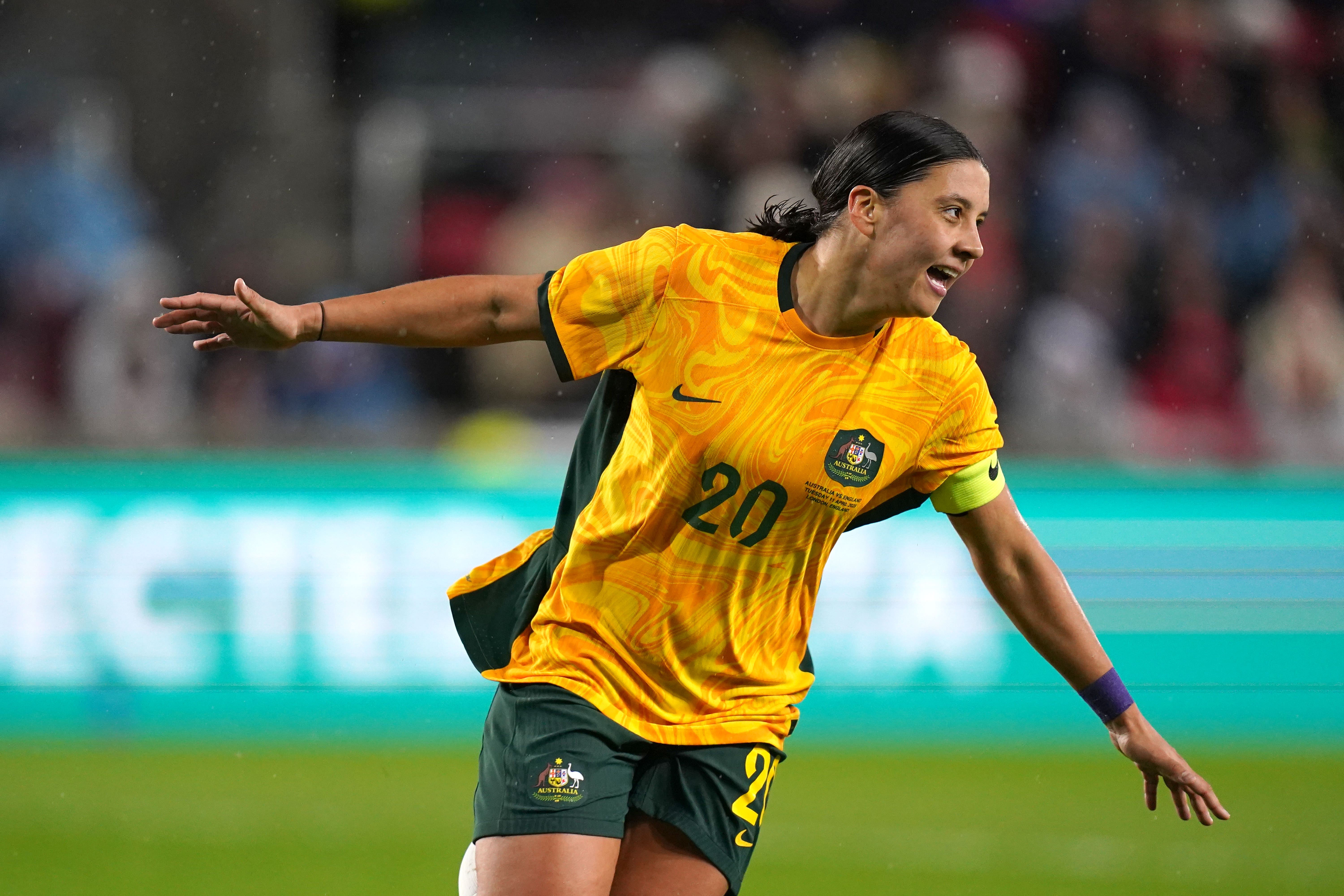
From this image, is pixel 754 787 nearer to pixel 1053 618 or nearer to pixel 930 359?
pixel 1053 618

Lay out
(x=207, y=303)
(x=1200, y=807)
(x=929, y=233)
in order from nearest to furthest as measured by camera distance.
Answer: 1. (x=207, y=303)
2. (x=929, y=233)
3. (x=1200, y=807)

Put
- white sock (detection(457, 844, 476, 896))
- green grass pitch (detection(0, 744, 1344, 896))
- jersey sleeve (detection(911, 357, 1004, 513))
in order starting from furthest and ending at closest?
green grass pitch (detection(0, 744, 1344, 896)) → jersey sleeve (detection(911, 357, 1004, 513)) → white sock (detection(457, 844, 476, 896))

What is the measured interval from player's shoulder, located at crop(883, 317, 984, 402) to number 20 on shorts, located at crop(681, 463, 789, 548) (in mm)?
373

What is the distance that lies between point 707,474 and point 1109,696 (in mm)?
1049

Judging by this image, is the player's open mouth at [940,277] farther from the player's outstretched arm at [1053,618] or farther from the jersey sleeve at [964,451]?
the player's outstretched arm at [1053,618]

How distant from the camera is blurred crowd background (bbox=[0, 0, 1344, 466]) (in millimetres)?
8633

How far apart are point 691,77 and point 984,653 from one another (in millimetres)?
4222

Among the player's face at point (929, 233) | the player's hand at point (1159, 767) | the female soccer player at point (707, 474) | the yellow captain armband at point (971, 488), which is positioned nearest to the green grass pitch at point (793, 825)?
the player's hand at point (1159, 767)

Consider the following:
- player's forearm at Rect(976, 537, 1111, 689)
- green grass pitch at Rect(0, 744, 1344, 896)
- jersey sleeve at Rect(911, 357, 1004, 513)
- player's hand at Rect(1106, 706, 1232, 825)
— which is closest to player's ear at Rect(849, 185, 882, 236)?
jersey sleeve at Rect(911, 357, 1004, 513)

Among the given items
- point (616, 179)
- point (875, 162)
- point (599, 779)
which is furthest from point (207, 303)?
point (616, 179)

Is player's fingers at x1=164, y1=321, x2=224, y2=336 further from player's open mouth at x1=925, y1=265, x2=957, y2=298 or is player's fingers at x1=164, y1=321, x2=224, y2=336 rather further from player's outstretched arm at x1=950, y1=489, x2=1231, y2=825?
player's outstretched arm at x1=950, y1=489, x2=1231, y2=825

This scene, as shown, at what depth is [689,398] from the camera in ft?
10.4

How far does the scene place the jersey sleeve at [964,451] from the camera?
3.27 meters

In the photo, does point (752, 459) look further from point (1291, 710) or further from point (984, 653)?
point (1291, 710)
